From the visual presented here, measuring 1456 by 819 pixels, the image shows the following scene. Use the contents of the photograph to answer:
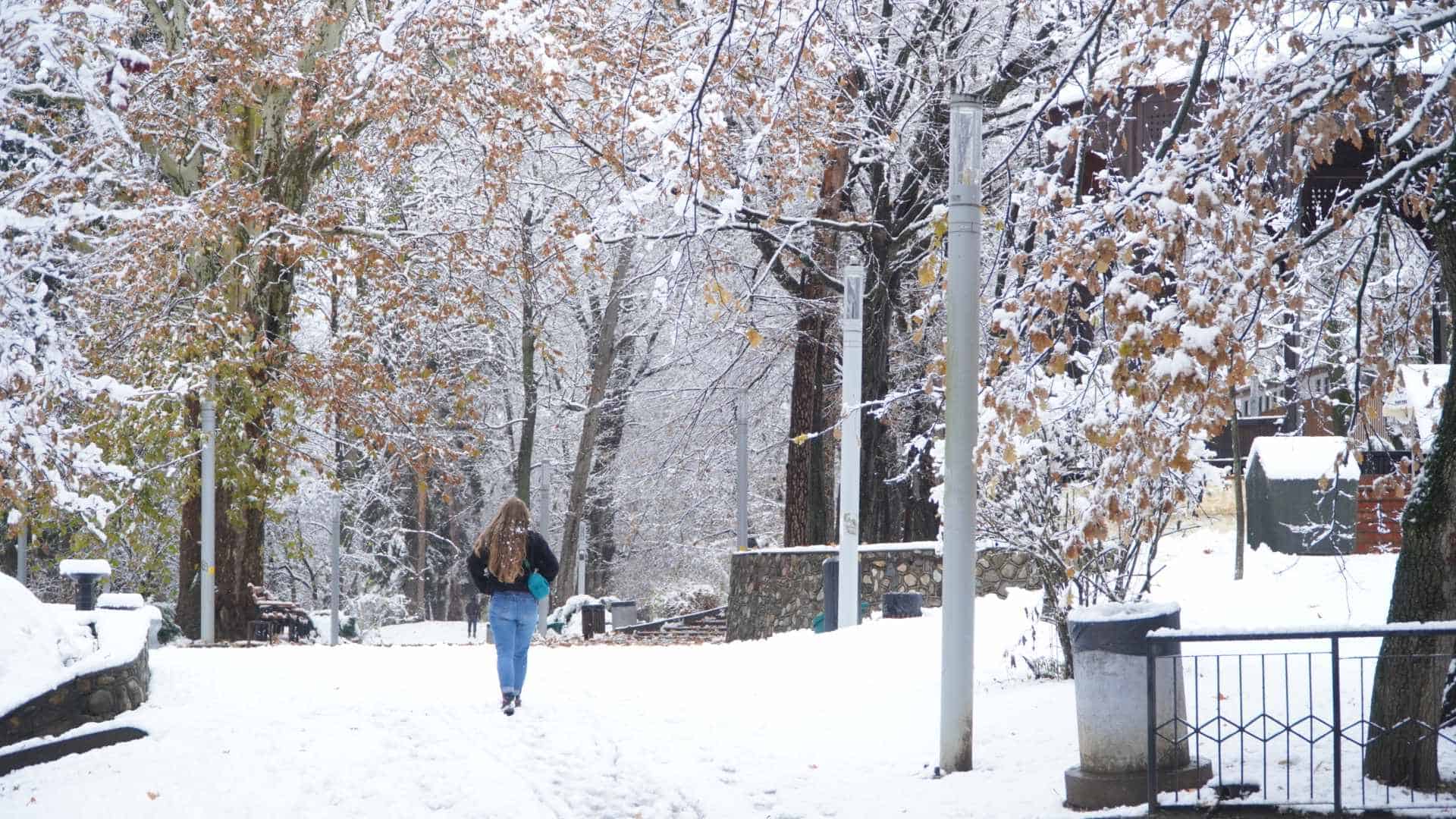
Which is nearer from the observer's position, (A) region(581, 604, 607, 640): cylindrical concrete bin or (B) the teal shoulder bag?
(B) the teal shoulder bag

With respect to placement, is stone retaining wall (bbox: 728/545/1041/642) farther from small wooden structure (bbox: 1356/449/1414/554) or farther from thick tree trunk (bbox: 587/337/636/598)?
thick tree trunk (bbox: 587/337/636/598)

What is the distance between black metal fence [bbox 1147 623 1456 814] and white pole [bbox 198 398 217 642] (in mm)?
12971

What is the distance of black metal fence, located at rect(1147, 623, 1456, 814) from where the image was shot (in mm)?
6738

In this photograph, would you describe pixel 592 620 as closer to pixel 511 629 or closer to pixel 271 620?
pixel 271 620

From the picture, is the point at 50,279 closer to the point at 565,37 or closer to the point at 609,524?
the point at 565,37

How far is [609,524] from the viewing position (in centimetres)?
4031

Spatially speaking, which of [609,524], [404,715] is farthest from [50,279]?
[609,524]

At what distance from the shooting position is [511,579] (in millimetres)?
10695

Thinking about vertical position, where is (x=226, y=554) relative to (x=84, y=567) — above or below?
below

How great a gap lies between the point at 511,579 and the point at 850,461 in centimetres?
531

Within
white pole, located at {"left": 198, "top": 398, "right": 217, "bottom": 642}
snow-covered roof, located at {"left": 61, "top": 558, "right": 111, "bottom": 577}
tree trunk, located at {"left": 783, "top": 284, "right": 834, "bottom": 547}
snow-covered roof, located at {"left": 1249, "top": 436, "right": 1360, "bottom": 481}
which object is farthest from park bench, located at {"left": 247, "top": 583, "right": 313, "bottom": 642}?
snow-covered roof, located at {"left": 1249, "top": 436, "right": 1360, "bottom": 481}

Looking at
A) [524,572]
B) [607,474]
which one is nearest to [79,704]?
[524,572]

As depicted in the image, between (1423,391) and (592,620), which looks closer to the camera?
(1423,391)

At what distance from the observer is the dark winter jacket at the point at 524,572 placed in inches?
426
